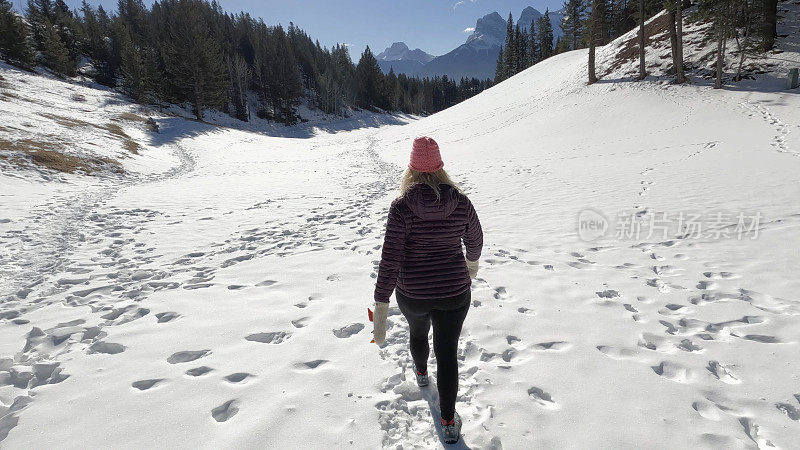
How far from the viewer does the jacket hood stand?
254 cm

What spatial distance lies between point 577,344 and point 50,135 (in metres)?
27.6

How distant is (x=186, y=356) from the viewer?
3969 mm

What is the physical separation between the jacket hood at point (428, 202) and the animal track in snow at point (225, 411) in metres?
2.54

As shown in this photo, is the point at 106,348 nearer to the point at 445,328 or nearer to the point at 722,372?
the point at 445,328

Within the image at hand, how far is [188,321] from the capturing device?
468 cm

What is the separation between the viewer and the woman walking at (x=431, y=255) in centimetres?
259

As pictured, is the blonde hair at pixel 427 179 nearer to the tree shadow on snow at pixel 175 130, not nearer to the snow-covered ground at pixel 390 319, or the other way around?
the snow-covered ground at pixel 390 319

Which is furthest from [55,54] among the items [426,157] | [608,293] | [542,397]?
[542,397]

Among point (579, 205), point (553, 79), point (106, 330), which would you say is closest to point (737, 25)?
point (553, 79)

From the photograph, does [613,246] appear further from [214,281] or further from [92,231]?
[92,231]

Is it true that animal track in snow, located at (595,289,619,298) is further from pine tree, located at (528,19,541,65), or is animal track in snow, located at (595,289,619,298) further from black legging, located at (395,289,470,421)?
pine tree, located at (528,19,541,65)

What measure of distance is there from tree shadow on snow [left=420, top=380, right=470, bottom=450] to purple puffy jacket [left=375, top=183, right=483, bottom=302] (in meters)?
1.31

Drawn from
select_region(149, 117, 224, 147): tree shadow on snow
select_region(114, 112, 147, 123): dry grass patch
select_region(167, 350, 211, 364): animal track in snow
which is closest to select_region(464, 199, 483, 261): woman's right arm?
select_region(167, 350, 211, 364): animal track in snow

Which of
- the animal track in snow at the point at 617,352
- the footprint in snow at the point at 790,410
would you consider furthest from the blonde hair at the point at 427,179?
the footprint in snow at the point at 790,410
